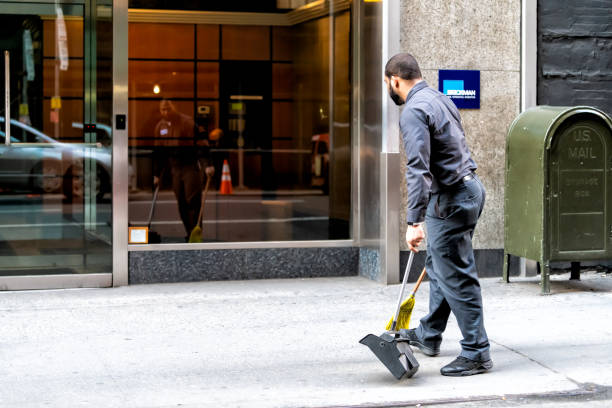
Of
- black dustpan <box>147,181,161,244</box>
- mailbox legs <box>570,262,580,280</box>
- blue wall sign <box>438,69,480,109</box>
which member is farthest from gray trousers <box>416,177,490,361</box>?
black dustpan <box>147,181,161,244</box>

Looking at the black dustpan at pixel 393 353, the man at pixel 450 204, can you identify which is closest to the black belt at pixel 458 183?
the man at pixel 450 204

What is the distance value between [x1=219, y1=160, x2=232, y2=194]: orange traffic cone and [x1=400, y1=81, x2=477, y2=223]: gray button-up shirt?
3.54m

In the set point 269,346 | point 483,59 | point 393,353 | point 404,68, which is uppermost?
point 483,59

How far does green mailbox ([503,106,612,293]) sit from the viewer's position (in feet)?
26.9

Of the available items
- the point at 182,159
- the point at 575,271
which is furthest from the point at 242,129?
the point at 575,271

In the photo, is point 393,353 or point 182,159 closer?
point 393,353

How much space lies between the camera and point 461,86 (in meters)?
8.95

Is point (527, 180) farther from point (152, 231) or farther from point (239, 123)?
point (152, 231)

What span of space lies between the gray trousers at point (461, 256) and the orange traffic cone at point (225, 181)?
3.60 meters

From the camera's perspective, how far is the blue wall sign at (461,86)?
8.91 m

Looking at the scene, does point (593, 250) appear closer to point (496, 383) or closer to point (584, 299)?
point (584, 299)

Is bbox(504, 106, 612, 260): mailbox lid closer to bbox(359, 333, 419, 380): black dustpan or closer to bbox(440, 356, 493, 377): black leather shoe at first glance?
bbox(440, 356, 493, 377): black leather shoe

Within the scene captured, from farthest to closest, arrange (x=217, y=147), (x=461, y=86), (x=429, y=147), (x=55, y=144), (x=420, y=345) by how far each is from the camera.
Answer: (x=217, y=147) < (x=461, y=86) < (x=55, y=144) < (x=420, y=345) < (x=429, y=147)

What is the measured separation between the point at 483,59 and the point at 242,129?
2319mm
